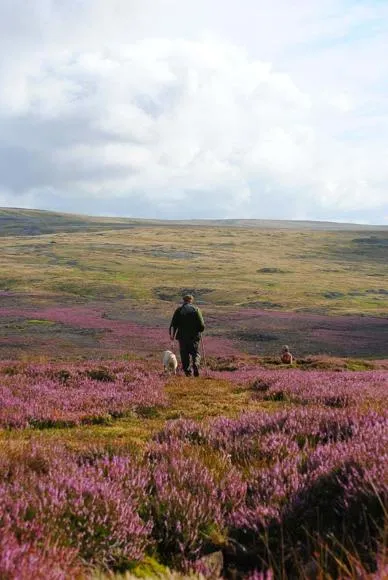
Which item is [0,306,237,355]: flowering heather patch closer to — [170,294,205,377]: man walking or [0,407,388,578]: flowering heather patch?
[170,294,205,377]: man walking

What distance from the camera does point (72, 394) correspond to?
12.7 m

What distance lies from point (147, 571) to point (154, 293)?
8187cm

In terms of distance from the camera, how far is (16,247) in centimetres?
16675

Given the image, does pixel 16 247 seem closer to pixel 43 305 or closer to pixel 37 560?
pixel 43 305

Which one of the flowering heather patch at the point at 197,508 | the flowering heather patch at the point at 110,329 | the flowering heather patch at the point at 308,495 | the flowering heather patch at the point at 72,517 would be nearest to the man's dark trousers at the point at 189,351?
the flowering heather patch at the point at 308,495

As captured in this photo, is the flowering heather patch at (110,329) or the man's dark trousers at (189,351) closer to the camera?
the man's dark trousers at (189,351)

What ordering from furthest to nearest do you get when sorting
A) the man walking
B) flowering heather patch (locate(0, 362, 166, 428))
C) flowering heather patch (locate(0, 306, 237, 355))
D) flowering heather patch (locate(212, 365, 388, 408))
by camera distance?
flowering heather patch (locate(0, 306, 237, 355)), the man walking, flowering heather patch (locate(212, 365, 388, 408)), flowering heather patch (locate(0, 362, 166, 428))

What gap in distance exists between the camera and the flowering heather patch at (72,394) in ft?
33.3

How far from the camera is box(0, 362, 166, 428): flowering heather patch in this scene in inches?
400

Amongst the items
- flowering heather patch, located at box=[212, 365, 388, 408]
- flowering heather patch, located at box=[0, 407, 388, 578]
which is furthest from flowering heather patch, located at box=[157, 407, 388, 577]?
flowering heather patch, located at box=[212, 365, 388, 408]

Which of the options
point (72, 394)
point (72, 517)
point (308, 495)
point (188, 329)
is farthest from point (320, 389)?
point (72, 517)

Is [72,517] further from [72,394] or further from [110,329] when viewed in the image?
[110,329]

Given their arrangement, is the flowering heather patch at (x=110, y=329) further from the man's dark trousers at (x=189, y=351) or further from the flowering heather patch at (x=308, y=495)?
the flowering heather patch at (x=308, y=495)

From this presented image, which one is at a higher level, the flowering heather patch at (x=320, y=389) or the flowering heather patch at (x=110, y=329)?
the flowering heather patch at (x=320, y=389)
